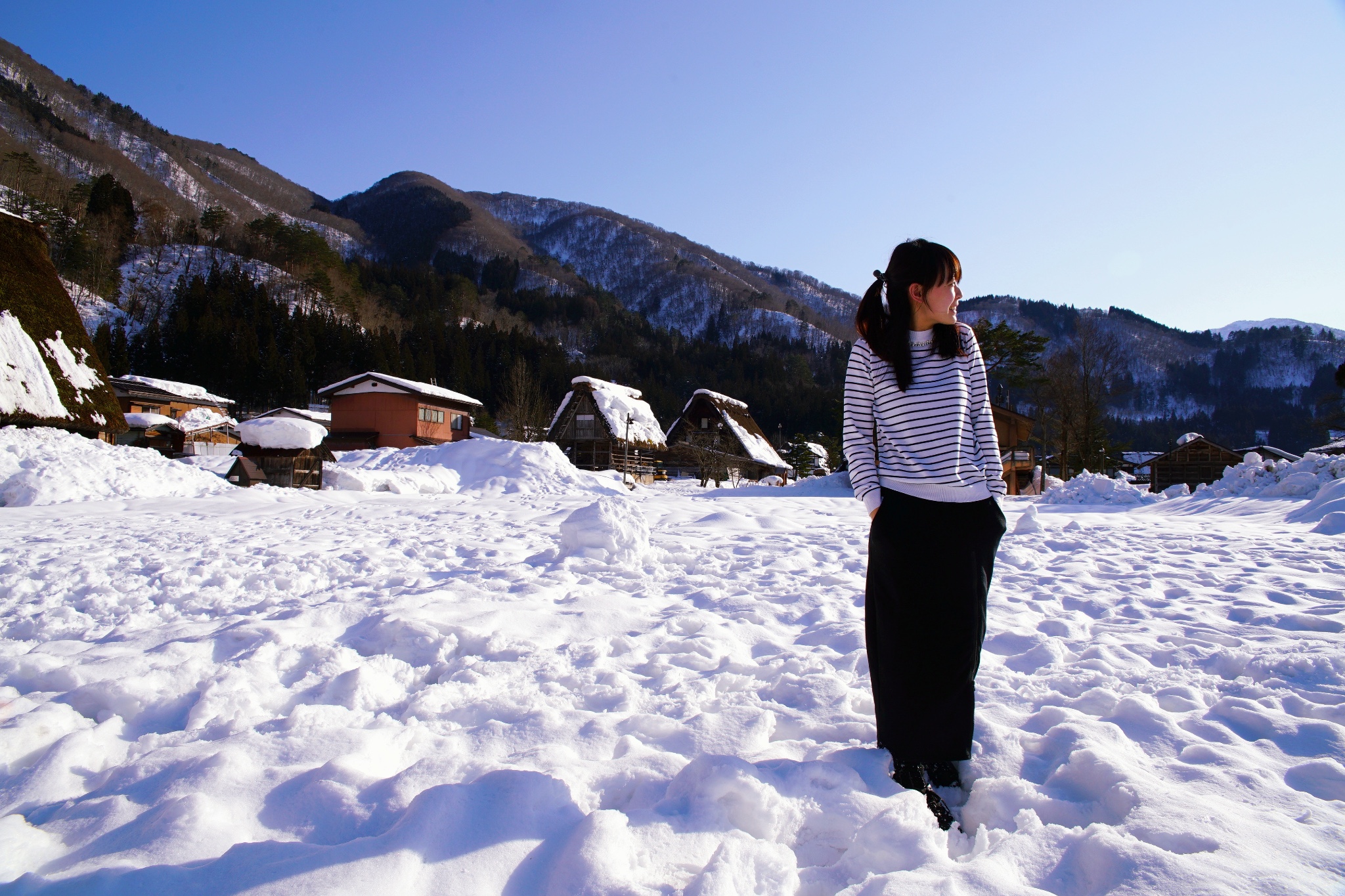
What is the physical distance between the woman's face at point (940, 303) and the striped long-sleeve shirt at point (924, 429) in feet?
0.23

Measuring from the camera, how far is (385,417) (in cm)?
3247

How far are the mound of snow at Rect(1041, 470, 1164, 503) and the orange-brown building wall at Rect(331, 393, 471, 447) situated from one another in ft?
93.0

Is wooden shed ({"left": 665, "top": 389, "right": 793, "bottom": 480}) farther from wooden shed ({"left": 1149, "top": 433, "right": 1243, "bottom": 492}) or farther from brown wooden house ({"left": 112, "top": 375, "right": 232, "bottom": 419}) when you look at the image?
brown wooden house ({"left": 112, "top": 375, "right": 232, "bottom": 419})

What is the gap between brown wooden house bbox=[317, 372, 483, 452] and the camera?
32.2 m

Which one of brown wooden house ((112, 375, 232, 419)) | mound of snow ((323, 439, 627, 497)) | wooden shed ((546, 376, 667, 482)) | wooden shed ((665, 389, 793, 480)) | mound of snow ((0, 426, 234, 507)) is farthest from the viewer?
brown wooden house ((112, 375, 232, 419))

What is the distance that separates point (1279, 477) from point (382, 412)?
33.9 metres

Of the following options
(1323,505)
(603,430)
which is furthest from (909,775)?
(603,430)

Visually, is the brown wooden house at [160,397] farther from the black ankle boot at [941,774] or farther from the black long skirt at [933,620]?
the black ankle boot at [941,774]

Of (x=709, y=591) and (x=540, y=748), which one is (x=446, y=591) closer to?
(x=709, y=591)

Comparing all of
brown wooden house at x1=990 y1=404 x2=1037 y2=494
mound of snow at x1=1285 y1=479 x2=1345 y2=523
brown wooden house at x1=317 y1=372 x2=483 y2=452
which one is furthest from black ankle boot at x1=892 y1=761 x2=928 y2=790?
brown wooden house at x1=317 y1=372 x2=483 y2=452

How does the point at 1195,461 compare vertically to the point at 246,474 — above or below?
above

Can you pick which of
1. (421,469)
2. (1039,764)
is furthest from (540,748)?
(421,469)

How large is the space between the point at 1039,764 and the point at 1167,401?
155018 millimetres

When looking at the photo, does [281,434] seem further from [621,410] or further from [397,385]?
[397,385]
